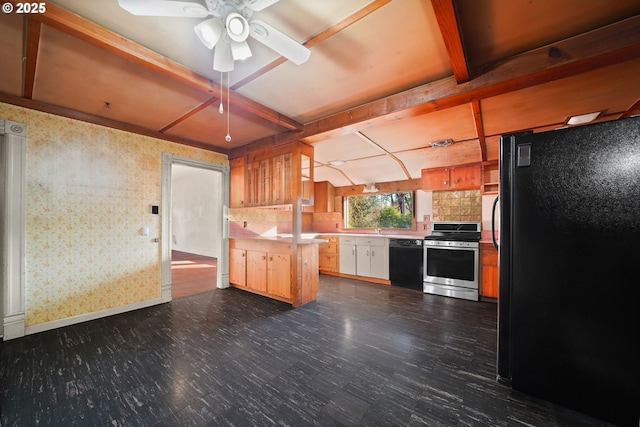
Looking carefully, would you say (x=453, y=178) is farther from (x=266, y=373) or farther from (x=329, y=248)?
(x=266, y=373)

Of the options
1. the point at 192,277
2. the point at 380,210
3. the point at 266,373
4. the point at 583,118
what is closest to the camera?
the point at 266,373

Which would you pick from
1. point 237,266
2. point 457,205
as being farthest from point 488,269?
point 237,266

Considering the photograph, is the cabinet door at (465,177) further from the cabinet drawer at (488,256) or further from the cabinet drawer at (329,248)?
the cabinet drawer at (329,248)

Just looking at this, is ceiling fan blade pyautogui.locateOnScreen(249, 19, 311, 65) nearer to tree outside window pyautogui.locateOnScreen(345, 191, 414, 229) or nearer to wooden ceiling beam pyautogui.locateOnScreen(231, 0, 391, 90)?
wooden ceiling beam pyautogui.locateOnScreen(231, 0, 391, 90)

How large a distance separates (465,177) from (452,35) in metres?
→ 3.54

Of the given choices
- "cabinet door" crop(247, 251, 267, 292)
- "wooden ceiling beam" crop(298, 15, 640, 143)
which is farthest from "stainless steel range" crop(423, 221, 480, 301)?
"cabinet door" crop(247, 251, 267, 292)

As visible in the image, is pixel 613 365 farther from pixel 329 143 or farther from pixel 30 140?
pixel 30 140

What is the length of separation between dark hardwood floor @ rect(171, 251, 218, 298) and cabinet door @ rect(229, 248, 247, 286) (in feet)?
1.39

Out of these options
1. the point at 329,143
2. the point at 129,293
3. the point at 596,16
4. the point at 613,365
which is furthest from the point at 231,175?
the point at 613,365

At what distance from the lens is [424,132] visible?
338cm

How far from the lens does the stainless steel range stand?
13.0 feet

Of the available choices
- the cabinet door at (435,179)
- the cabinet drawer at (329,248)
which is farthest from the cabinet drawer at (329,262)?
the cabinet door at (435,179)

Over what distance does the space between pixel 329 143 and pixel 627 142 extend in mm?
3073

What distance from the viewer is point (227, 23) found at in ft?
4.44
